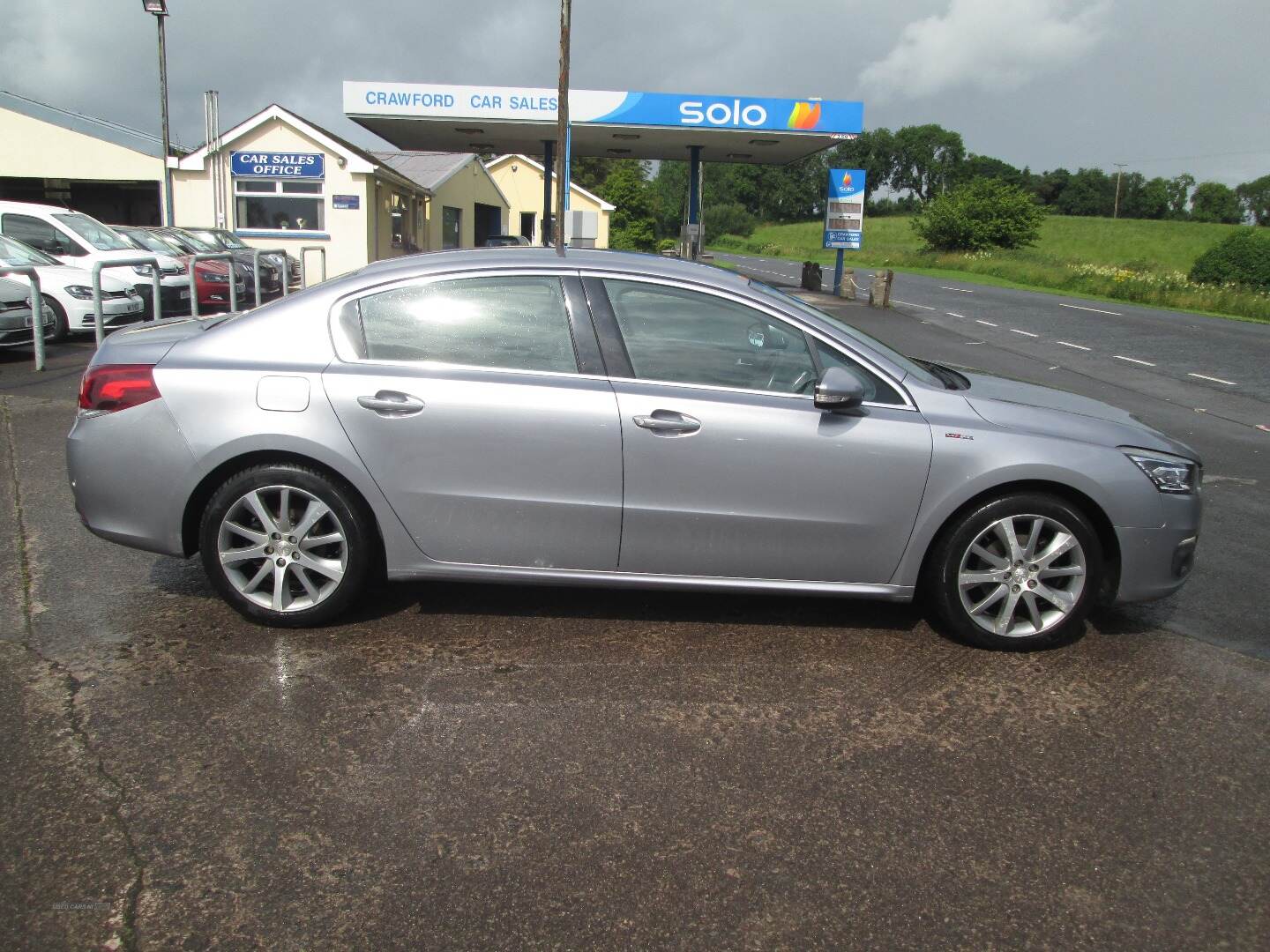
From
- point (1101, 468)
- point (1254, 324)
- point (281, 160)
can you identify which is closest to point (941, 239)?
point (1254, 324)

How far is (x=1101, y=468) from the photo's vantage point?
14.5 ft

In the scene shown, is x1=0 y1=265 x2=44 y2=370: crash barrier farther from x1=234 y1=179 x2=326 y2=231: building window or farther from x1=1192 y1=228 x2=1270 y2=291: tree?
x1=1192 y1=228 x2=1270 y2=291: tree

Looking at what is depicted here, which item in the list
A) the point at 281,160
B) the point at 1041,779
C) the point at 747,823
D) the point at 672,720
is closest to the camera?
the point at 747,823

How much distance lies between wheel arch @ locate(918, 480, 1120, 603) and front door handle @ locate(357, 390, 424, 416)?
222cm

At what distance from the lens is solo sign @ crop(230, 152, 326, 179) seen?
31.4m

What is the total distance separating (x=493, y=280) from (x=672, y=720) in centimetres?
203

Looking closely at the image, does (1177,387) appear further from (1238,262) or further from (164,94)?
(1238,262)

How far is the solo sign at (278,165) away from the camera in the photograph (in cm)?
3138

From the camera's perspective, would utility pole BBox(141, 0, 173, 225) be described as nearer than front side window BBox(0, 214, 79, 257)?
No

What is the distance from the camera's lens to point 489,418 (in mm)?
4312

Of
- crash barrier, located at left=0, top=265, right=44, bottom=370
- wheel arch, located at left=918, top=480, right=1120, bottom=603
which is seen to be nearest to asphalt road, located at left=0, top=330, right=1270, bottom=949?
wheel arch, located at left=918, top=480, right=1120, bottom=603

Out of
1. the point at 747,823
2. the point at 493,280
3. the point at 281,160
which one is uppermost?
the point at 281,160

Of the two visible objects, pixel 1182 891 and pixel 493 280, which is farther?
pixel 493 280

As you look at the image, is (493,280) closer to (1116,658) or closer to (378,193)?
(1116,658)
